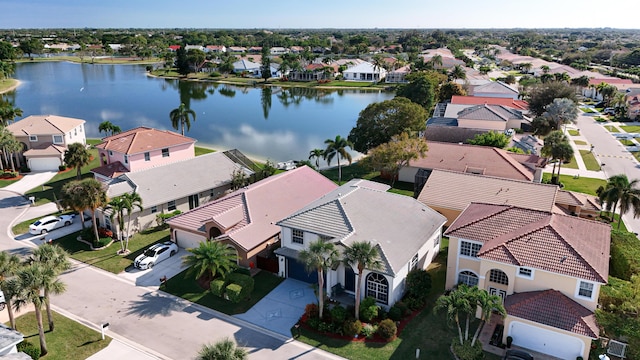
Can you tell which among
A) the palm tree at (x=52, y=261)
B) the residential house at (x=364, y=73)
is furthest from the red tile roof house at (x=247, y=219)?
the residential house at (x=364, y=73)

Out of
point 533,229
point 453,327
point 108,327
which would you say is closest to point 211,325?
A: point 108,327

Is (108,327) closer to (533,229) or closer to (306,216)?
(306,216)

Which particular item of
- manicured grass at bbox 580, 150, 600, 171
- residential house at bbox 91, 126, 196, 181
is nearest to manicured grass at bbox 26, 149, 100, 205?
residential house at bbox 91, 126, 196, 181

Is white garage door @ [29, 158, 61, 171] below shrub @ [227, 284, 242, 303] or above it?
above

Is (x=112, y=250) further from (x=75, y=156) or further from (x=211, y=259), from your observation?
(x=75, y=156)

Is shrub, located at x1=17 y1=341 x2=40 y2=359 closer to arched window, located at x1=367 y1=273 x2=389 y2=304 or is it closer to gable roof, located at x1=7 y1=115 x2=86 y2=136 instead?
arched window, located at x1=367 y1=273 x2=389 y2=304

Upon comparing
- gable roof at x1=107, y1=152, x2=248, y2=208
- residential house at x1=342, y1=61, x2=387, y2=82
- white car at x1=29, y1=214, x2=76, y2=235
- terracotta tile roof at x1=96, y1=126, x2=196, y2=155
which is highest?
residential house at x1=342, y1=61, x2=387, y2=82

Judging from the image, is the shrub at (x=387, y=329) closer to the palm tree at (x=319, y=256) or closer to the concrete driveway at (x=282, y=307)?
the palm tree at (x=319, y=256)
